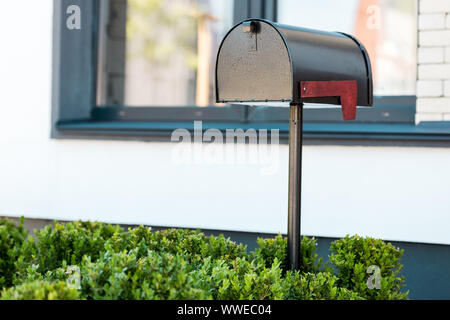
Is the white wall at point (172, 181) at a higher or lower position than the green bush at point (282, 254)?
higher

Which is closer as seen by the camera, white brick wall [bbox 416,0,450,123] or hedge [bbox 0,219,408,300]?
hedge [bbox 0,219,408,300]

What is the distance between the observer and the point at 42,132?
430cm

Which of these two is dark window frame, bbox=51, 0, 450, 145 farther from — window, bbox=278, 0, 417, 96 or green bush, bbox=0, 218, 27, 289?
green bush, bbox=0, 218, 27, 289

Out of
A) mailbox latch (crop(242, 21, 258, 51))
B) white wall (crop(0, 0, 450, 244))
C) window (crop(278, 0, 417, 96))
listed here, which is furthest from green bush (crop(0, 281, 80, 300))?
window (crop(278, 0, 417, 96))

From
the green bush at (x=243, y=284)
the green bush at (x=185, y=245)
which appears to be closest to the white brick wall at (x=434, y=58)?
the green bush at (x=185, y=245)

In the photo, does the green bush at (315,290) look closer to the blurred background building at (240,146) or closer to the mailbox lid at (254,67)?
the mailbox lid at (254,67)

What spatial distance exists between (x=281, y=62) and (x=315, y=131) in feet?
5.08

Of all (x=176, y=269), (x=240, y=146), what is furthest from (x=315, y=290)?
(x=240, y=146)

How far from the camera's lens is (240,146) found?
386 centimetres

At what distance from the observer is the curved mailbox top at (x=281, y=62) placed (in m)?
2.18

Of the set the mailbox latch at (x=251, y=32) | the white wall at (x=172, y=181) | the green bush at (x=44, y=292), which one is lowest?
the green bush at (x=44, y=292)

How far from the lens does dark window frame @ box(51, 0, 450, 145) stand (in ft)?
11.9

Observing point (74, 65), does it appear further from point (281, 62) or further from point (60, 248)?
point (281, 62)
